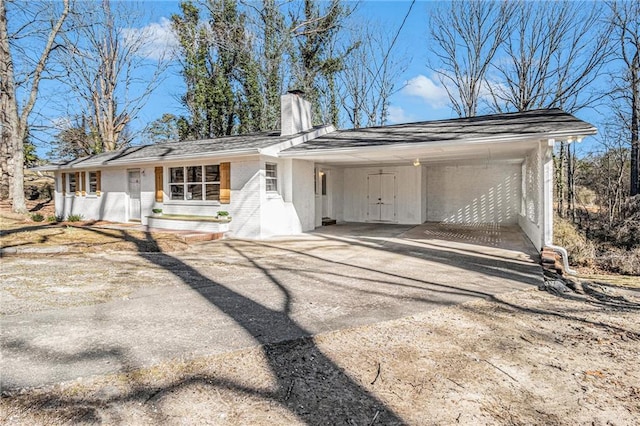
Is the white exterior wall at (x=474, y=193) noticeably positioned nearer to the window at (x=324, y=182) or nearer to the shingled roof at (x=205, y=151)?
the window at (x=324, y=182)

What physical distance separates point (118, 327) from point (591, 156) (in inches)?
742

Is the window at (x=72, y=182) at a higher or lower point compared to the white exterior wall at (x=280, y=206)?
higher

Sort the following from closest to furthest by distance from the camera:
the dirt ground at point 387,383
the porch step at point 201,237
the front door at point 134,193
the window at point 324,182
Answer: the dirt ground at point 387,383, the porch step at point 201,237, the front door at point 134,193, the window at point 324,182

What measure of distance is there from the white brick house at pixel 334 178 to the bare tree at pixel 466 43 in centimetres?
842

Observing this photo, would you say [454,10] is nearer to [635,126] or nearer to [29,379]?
[635,126]

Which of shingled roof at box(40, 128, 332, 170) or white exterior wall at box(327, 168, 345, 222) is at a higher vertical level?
shingled roof at box(40, 128, 332, 170)

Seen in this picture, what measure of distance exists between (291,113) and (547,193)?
25.2 ft

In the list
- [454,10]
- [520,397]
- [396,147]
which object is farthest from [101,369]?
[454,10]

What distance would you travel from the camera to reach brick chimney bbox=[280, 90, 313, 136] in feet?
39.5

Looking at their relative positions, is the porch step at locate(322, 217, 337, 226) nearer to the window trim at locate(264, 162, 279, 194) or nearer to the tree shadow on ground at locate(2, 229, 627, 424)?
the window trim at locate(264, 162, 279, 194)

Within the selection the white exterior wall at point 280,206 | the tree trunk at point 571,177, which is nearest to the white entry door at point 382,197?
the white exterior wall at point 280,206

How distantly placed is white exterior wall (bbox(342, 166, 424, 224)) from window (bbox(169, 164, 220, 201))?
20.8 feet

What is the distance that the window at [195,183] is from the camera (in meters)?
11.4

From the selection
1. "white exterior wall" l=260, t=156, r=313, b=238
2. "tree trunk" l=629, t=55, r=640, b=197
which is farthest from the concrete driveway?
"tree trunk" l=629, t=55, r=640, b=197
